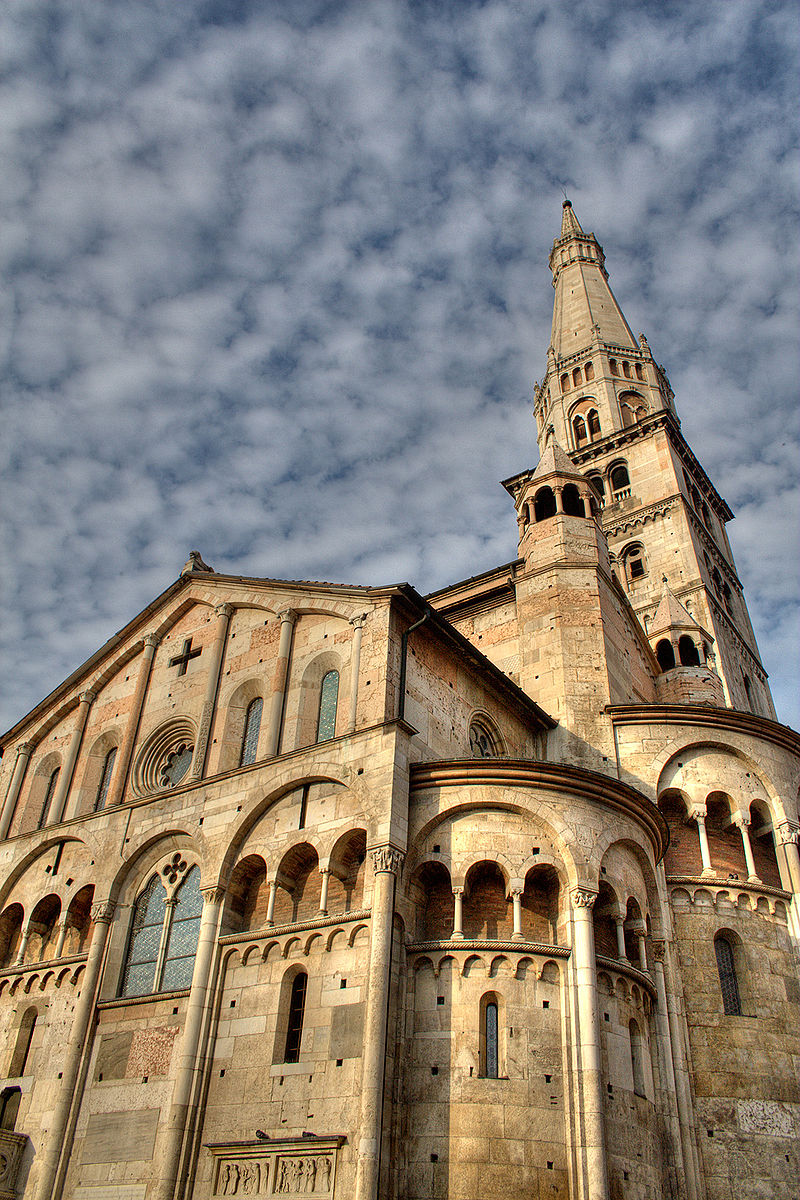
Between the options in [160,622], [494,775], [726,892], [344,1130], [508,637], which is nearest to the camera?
[344,1130]

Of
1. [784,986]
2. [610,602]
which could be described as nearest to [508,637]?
[610,602]

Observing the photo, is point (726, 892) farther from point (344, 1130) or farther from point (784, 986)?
point (344, 1130)

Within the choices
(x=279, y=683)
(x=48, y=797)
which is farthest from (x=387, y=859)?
(x=48, y=797)

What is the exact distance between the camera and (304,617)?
863 inches

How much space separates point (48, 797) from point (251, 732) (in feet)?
25.4

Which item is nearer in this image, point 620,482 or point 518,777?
point 518,777

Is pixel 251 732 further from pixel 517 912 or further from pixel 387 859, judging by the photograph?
pixel 517 912

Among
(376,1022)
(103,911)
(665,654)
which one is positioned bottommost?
(376,1022)

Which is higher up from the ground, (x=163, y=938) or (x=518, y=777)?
(x=518, y=777)

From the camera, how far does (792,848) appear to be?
70.0 feet

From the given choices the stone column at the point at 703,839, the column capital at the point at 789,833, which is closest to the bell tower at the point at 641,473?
the column capital at the point at 789,833

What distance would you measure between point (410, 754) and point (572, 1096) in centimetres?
649

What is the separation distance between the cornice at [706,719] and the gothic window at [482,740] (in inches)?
120

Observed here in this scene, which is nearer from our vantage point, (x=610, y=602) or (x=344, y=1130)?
(x=344, y=1130)
